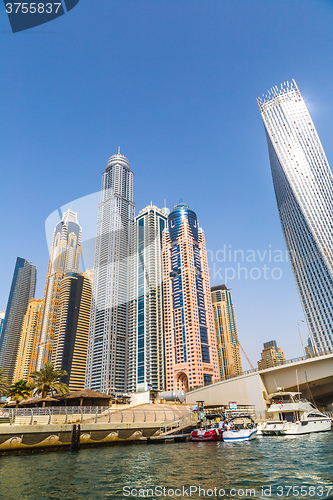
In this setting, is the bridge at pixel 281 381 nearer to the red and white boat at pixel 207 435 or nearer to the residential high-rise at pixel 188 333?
the red and white boat at pixel 207 435

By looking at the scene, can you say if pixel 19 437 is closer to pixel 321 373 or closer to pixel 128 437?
pixel 128 437

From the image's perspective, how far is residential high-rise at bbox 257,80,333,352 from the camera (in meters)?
146

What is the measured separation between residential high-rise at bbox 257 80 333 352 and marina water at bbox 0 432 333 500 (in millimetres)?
133090

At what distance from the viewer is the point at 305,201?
15162 cm

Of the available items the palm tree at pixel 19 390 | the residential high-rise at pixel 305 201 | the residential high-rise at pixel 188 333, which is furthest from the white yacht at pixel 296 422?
the residential high-rise at pixel 188 333

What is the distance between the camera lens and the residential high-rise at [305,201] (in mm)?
146500

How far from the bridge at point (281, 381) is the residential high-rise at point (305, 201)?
8762 centimetres

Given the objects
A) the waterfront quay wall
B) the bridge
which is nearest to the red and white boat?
the waterfront quay wall

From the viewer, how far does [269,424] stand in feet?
143

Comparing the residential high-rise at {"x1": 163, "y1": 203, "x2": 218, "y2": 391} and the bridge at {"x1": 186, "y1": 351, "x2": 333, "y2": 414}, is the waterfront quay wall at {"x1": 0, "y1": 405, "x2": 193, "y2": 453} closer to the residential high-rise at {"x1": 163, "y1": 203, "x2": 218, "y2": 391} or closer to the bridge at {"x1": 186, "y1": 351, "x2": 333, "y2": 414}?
the bridge at {"x1": 186, "y1": 351, "x2": 333, "y2": 414}

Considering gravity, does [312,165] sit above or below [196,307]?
above

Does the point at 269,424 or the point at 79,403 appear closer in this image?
the point at 269,424

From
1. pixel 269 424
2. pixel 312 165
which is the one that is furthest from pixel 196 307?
pixel 269 424

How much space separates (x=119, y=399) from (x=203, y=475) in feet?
194
